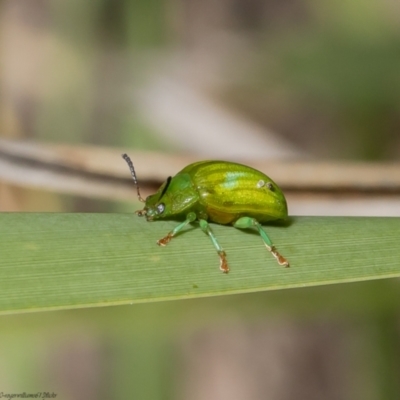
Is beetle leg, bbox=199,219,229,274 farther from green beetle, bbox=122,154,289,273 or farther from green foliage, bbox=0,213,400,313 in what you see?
green beetle, bbox=122,154,289,273

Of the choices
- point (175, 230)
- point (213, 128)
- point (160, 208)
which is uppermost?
point (213, 128)

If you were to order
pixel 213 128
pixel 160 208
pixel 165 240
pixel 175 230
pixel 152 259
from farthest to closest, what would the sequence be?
pixel 213 128, pixel 160 208, pixel 175 230, pixel 165 240, pixel 152 259

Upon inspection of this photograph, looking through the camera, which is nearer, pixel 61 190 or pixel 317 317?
pixel 61 190

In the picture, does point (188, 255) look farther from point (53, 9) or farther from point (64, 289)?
point (53, 9)

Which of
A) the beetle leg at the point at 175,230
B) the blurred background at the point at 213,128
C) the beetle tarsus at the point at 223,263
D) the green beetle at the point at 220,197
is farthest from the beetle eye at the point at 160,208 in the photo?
the blurred background at the point at 213,128

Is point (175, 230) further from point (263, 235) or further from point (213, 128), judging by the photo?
point (213, 128)

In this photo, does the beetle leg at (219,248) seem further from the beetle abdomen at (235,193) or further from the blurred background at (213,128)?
the blurred background at (213,128)

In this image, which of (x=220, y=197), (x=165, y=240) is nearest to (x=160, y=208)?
(x=220, y=197)

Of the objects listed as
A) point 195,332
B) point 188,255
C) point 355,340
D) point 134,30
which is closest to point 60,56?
point 134,30
